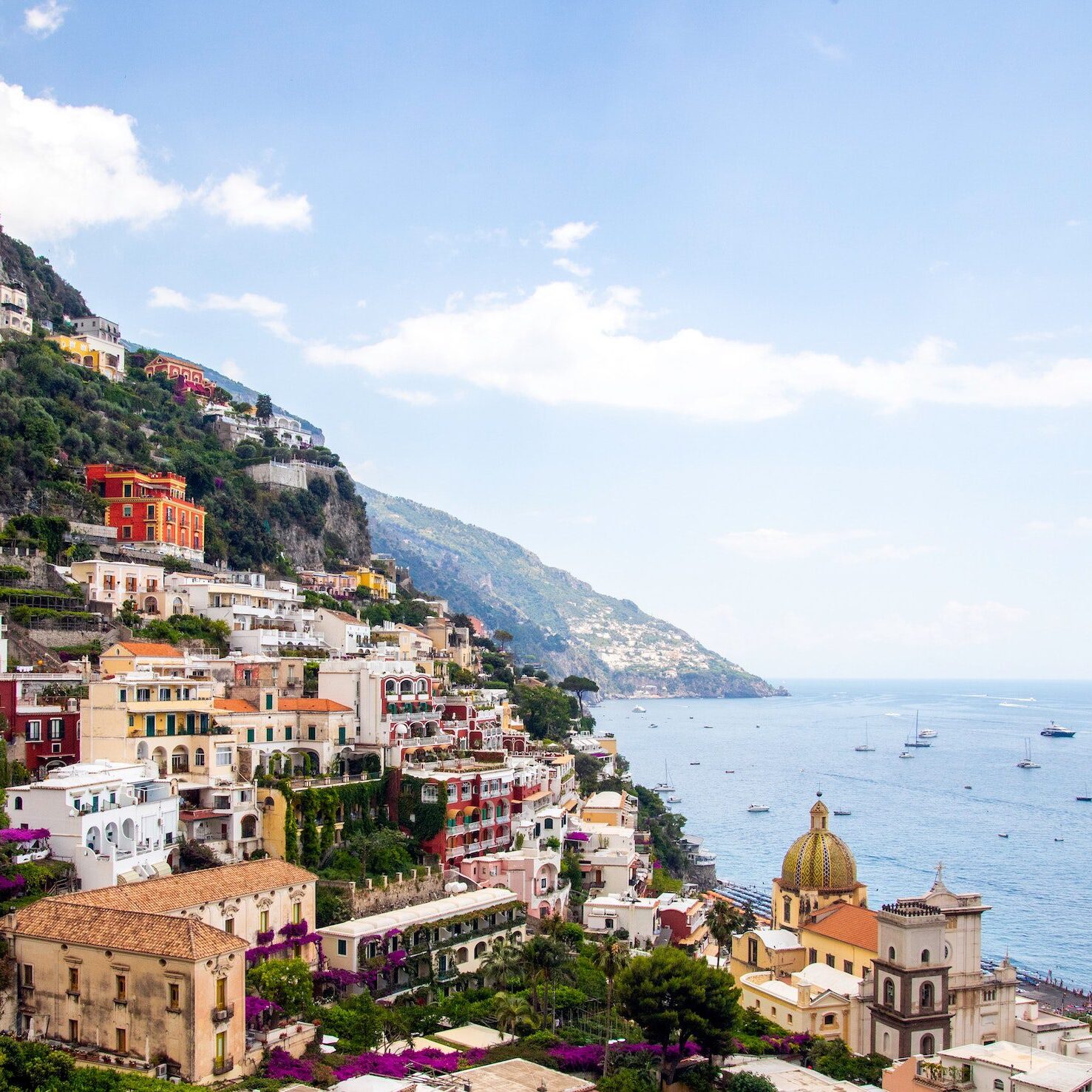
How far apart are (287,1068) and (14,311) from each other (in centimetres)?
7659

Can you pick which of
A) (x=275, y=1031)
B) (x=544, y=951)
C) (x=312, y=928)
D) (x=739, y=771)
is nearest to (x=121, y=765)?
(x=312, y=928)

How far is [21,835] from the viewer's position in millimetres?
38719

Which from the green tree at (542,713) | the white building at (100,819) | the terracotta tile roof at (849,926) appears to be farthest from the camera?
the green tree at (542,713)

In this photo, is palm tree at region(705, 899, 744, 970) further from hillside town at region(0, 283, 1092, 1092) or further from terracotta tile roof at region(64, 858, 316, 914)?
terracotta tile roof at region(64, 858, 316, 914)

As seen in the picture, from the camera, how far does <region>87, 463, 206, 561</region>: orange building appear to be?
2842 inches

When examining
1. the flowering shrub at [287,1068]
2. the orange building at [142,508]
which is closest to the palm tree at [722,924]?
the flowering shrub at [287,1068]

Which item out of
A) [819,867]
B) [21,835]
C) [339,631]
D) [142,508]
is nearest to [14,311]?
[142,508]

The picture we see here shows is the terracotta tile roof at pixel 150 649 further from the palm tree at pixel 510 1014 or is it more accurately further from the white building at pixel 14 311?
the white building at pixel 14 311

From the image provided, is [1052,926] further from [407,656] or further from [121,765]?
[121,765]

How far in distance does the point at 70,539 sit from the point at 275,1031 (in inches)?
1539

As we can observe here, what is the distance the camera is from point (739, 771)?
171250 millimetres

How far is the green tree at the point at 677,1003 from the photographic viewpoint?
38844 mm

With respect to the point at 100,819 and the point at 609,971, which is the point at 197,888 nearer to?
the point at 100,819

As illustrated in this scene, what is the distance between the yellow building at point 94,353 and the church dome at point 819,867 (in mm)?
68125
